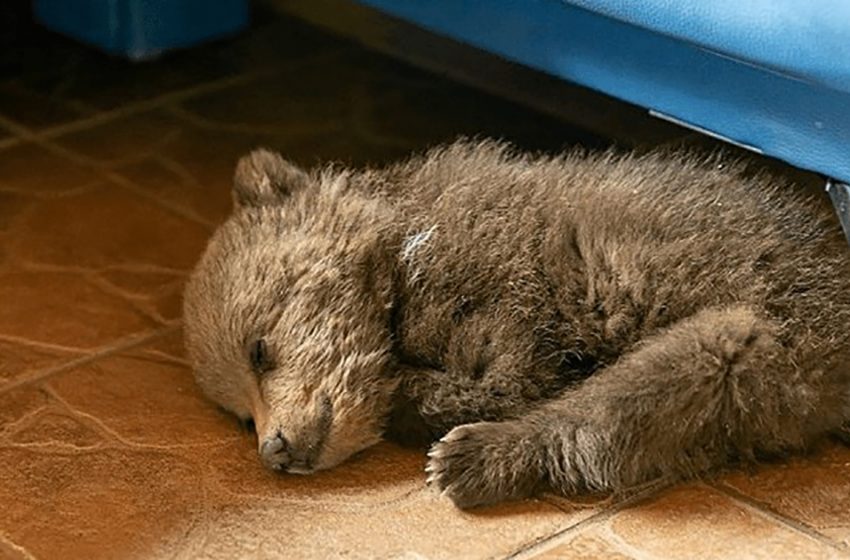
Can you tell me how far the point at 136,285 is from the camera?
9.20 ft

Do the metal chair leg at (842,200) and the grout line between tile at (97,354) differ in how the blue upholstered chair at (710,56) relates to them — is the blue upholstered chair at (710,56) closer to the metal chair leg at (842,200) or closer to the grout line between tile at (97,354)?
the metal chair leg at (842,200)

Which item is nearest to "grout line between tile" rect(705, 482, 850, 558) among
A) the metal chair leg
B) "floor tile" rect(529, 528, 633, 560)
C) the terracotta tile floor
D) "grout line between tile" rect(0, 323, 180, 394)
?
the terracotta tile floor

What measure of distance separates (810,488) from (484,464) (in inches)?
18.4

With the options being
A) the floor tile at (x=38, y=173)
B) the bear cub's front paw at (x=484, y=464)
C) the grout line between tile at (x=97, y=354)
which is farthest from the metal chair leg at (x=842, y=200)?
the floor tile at (x=38, y=173)

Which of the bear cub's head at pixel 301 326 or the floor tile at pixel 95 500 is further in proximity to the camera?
the bear cub's head at pixel 301 326

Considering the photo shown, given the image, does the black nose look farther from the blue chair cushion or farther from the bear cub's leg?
the blue chair cushion

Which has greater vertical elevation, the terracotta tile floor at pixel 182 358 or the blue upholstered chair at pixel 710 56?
the blue upholstered chair at pixel 710 56

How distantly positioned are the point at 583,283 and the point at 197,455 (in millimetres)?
612

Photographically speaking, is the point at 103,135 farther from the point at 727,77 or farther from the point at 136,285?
the point at 727,77

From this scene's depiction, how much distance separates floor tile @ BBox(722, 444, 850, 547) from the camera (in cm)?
214

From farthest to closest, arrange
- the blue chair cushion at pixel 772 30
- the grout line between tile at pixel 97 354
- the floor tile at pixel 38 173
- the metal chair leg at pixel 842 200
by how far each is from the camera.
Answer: the floor tile at pixel 38 173 < the grout line between tile at pixel 97 354 < the metal chair leg at pixel 842 200 < the blue chair cushion at pixel 772 30

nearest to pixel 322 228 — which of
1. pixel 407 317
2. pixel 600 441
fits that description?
pixel 407 317

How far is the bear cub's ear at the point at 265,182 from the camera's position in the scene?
2418mm

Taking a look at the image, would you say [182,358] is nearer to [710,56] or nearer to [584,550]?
[584,550]
